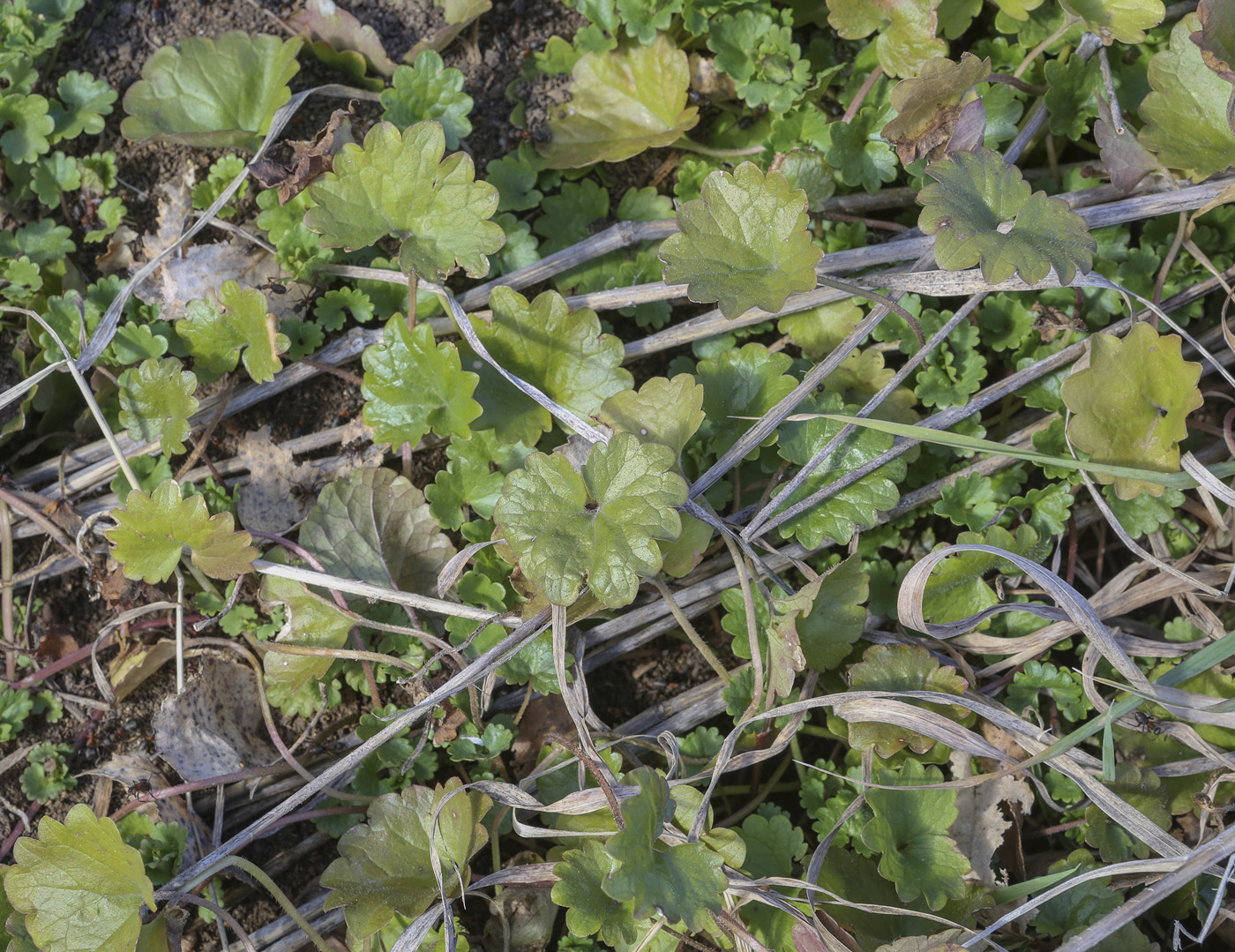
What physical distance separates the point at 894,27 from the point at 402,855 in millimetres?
2751

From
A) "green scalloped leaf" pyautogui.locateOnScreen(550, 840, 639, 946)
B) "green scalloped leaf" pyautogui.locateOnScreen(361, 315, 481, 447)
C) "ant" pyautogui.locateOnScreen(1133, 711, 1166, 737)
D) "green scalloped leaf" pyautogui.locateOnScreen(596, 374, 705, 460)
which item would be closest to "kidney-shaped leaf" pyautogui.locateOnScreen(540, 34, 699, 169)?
"green scalloped leaf" pyautogui.locateOnScreen(361, 315, 481, 447)

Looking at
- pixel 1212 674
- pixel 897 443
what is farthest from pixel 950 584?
pixel 1212 674

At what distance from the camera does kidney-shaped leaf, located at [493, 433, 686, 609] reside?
2.06 metres

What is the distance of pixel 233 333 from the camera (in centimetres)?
265

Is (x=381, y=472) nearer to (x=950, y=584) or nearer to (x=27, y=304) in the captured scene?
(x=27, y=304)

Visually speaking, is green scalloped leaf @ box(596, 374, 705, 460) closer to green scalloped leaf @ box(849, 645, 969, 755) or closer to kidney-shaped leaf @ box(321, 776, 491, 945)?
green scalloped leaf @ box(849, 645, 969, 755)

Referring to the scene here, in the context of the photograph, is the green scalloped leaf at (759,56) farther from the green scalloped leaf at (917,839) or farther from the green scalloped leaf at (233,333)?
the green scalloped leaf at (917,839)

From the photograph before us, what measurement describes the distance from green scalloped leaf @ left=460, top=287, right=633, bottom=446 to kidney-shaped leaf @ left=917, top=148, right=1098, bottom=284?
921 millimetres

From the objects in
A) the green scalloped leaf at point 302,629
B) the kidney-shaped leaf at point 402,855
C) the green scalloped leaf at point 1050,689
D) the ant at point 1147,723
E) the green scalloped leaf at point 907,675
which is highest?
the green scalloped leaf at point 302,629

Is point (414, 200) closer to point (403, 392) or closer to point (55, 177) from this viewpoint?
point (403, 392)

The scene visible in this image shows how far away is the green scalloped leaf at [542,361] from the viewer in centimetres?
251

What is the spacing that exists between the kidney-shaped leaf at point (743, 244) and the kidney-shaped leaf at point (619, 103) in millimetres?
630

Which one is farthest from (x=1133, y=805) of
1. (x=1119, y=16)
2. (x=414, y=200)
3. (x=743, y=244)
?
(x=414, y=200)

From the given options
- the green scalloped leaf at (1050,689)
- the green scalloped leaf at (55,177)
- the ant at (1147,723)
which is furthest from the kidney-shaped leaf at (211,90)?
the ant at (1147,723)
